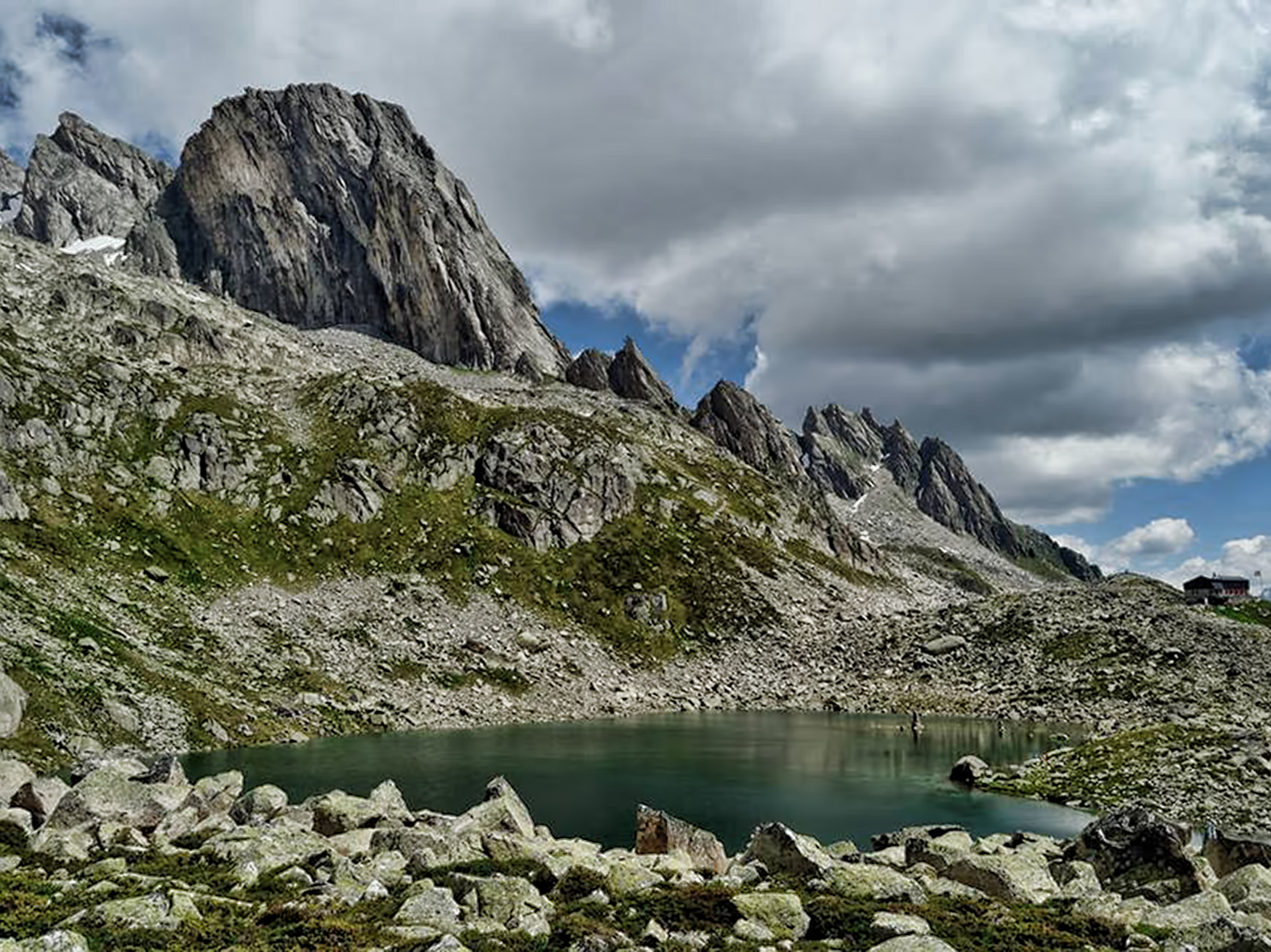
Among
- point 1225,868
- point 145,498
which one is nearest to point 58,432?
point 145,498

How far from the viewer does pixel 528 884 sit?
77.9 ft

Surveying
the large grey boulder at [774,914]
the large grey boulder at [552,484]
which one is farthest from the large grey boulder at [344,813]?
the large grey boulder at [552,484]

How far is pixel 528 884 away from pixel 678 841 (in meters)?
11.4

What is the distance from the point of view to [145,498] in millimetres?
115000

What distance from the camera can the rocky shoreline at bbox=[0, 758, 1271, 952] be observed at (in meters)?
19.8

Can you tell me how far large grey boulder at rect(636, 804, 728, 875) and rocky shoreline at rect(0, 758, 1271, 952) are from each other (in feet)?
0.27

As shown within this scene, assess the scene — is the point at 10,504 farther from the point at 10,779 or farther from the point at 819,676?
the point at 819,676

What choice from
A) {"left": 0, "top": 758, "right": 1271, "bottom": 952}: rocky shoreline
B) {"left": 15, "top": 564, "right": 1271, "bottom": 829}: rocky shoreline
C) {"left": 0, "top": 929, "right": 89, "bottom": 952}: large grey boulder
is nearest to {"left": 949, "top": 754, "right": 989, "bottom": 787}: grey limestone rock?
{"left": 15, "top": 564, "right": 1271, "bottom": 829}: rocky shoreline

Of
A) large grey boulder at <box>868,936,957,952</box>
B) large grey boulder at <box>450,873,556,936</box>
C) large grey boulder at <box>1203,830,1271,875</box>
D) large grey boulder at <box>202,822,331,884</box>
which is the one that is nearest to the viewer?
large grey boulder at <box>868,936,957,952</box>

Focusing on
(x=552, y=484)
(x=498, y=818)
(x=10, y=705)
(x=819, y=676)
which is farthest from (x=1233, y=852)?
(x=552, y=484)

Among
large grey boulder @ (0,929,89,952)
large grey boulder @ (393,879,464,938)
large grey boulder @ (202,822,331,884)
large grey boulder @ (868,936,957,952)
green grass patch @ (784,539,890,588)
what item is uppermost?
green grass patch @ (784,539,890,588)

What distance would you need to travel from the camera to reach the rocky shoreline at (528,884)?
781 inches

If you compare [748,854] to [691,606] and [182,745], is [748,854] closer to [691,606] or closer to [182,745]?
[182,745]

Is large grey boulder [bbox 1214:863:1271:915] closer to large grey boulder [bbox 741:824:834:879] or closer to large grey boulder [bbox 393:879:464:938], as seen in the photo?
large grey boulder [bbox 741:824:834:879]
